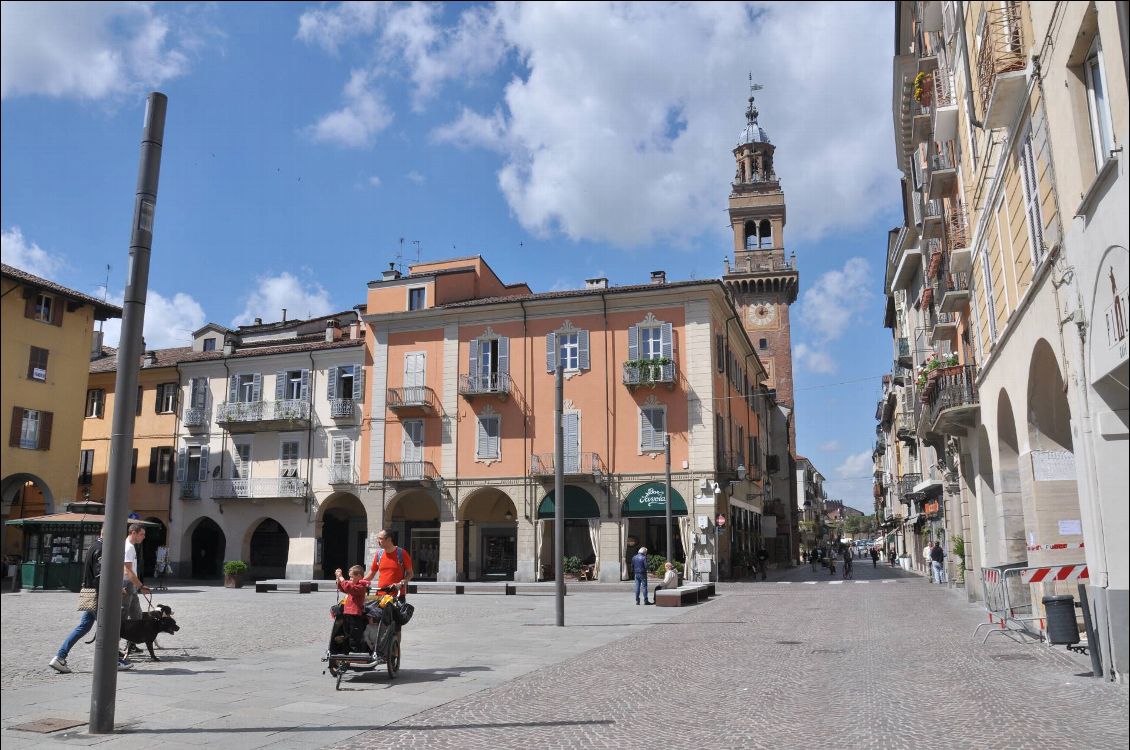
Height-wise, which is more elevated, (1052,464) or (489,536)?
(1052,464)

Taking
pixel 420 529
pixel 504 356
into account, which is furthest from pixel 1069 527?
pixel 420 529

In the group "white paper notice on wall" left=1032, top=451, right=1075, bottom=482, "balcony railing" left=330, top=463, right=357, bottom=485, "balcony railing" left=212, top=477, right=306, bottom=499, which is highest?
"balcony railing" left=330, top=463, right=357, bottom=485

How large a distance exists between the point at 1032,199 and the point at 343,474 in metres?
33.8

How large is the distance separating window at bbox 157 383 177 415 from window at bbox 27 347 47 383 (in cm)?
1096

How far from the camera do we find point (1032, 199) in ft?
40.7

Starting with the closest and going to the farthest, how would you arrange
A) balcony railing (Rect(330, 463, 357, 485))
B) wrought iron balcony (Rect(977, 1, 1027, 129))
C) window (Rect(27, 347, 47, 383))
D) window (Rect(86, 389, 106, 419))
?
wrought iron balcony (Rect(977, 1, 1027, 129))
window (Rect(27, 347, 47, 383))
balcony railing (Rect(330, 463, 357, 485))
window (Rect(86, 389, 106, 419))

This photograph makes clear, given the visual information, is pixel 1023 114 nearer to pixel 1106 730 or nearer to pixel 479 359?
pixel 1106 730

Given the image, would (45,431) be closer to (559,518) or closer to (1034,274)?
(559,518)

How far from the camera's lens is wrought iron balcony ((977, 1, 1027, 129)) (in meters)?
11.8

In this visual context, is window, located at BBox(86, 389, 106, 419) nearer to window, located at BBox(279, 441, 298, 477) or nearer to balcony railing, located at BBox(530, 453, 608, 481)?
window, located at BBox(279, 441, 298, 477)

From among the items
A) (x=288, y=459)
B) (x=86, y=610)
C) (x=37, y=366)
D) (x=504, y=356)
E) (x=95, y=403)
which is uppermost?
(x=504, y=356)

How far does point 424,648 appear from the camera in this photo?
46.2 ft

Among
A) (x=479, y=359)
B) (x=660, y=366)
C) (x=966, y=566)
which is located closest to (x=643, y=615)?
(x=966, y=566)

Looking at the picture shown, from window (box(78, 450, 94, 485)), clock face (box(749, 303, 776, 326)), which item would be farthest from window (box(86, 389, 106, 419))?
clock face (box(749, 303, 776, 326))
